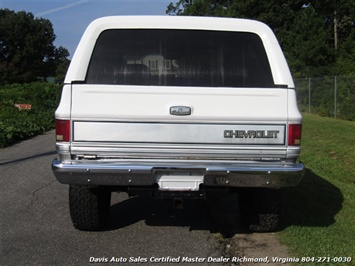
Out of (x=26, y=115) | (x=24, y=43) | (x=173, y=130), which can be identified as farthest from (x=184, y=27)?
(x=24, y=43)

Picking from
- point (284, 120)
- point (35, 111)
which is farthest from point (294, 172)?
point (35, 111)

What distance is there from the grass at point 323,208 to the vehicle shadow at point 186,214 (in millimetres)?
651

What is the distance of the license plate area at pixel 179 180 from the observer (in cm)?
379

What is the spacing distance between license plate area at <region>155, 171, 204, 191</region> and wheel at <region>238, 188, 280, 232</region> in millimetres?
682

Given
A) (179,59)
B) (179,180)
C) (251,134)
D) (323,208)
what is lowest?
(323,208)

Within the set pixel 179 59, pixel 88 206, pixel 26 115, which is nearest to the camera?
pixel 179 59

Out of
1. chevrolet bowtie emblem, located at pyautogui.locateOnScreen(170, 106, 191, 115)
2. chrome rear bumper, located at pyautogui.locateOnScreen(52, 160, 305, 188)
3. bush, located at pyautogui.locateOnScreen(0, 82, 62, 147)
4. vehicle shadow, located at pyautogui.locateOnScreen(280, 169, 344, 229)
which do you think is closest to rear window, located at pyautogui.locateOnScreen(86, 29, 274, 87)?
chevrolet bowtie emblem, located at pyautogui.locateOnScreen(170, 106, 191, 115)

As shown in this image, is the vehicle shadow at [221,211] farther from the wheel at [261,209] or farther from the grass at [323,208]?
the wheel at [261,209]

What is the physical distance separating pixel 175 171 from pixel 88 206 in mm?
1072

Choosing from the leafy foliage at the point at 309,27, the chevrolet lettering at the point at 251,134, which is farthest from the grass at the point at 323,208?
the leafy foliage at the point at 309,27

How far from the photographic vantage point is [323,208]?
17.6 feet

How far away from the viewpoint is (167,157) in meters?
3.78

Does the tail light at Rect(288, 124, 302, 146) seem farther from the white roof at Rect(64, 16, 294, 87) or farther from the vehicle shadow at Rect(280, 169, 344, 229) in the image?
the vehicle shadow at Rect(280, 169, 344, 229)

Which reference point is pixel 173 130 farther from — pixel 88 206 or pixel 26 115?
pixel 26 115
